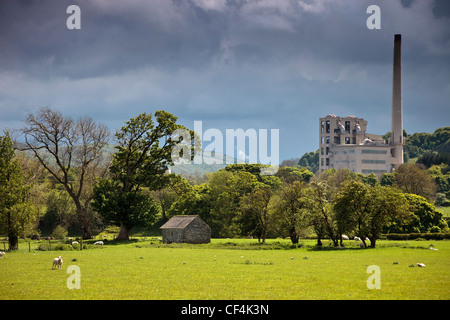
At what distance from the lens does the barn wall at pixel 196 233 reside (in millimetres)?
73188

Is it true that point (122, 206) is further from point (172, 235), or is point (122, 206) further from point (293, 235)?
point (293, 235)

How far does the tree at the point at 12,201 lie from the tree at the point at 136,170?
70.6 feet

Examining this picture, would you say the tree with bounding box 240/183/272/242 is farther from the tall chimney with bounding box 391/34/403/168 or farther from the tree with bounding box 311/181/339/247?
the tall chimney with bounding box 391/34/403/168

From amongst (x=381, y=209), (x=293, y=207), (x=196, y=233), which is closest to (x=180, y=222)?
(x=196, y=233)

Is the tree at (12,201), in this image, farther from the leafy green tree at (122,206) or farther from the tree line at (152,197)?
the leafy green tree at (122,206)

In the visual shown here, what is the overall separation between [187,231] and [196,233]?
1.53m

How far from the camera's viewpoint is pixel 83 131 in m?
80.5

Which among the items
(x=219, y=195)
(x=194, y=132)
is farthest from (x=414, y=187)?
(x=194, y=132)

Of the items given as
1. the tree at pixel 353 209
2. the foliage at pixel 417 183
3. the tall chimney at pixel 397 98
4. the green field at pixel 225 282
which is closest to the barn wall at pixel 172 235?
the tree at pixel 353 209

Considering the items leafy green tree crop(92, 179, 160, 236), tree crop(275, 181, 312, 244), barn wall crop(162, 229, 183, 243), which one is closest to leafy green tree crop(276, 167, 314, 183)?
leafy green tree crop(92, 179, 160, 236)

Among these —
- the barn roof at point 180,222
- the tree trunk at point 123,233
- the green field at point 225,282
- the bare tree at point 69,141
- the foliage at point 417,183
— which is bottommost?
the tree trunk at point 123,233

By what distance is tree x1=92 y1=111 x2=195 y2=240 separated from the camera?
3081 inches
